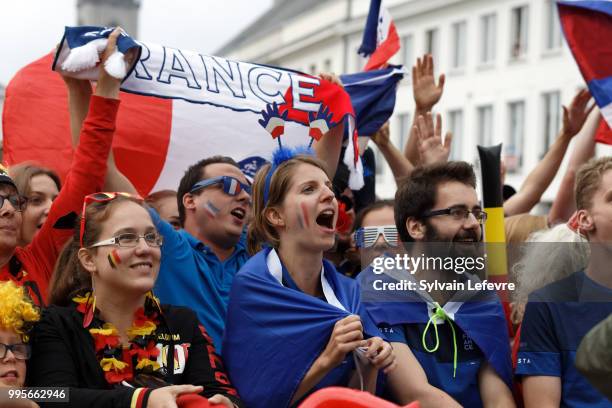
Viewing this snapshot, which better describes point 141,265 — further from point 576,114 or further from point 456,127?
point 456,127

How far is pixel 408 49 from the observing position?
47125mm

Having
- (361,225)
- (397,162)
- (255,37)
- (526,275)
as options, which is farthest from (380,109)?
(255,37)

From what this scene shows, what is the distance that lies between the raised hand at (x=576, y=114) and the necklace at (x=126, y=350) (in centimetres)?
390

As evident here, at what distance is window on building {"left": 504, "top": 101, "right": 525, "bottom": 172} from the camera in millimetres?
39844

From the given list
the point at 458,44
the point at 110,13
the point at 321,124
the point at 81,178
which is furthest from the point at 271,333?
the point at 110,13

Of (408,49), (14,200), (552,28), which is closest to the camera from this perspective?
(14,200)

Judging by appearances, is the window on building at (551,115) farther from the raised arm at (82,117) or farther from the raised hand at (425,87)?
the raised arm at (82,117)

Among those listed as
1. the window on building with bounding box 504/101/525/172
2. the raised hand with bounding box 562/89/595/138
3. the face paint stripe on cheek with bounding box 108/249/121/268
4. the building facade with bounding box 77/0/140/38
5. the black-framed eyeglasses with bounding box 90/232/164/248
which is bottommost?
the face paint stripe on cheek with bounding box 108/249/121/268

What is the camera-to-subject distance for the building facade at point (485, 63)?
3897cm

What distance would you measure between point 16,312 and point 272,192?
1.26 metres

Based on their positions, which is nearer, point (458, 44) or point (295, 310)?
point (295, 310)

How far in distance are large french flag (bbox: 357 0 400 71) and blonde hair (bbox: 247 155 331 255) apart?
2994 millimetres

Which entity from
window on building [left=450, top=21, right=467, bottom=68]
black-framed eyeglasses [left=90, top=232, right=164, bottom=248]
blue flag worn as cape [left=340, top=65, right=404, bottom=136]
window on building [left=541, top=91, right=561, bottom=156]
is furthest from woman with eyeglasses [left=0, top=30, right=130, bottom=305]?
window on building [left=450, top=21, right=467, bottom=68]

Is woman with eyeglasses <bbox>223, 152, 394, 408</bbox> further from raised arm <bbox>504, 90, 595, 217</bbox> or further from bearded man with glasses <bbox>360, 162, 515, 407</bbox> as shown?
raised arm <bbox>504, 90, 595, 217</bbox>
